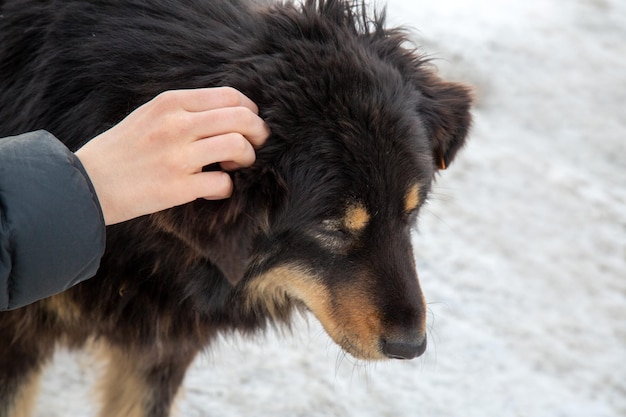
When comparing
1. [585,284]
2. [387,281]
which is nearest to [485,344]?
[585,284]

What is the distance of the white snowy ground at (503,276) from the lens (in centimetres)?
364

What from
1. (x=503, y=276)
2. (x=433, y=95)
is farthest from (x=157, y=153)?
(x=503, y=276)

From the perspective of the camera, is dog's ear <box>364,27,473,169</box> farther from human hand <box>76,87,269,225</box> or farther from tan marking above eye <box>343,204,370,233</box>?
human hand <box>76,87,269,225</box>

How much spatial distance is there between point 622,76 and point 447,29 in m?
Answer: 1.48

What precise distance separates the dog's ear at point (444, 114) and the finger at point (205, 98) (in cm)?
79

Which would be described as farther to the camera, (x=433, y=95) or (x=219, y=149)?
(x=433, y=95)

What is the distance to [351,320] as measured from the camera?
7.80ft

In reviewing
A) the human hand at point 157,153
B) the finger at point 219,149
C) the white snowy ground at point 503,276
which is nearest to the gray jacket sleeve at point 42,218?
the human hand at point 157,153

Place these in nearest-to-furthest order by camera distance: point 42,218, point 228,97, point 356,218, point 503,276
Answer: point 42,218 → point 228,97 → point 356,218 → point 503,276

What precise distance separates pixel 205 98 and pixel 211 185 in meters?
0.22

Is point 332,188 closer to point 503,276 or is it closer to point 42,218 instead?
point 42,218

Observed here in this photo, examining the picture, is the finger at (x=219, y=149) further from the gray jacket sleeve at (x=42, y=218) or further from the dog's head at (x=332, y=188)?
the gray jacket sleeve at (x=42, y=218)

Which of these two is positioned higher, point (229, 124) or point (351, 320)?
point (229, 124)

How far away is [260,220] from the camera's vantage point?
2.23 metres
